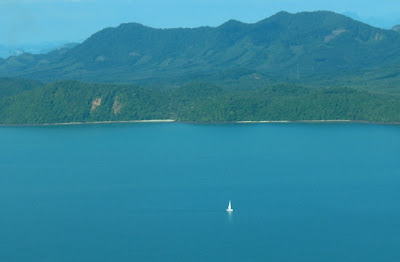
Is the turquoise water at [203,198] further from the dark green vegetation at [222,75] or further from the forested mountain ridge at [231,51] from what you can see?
the forested mountain ridge at [231,51]

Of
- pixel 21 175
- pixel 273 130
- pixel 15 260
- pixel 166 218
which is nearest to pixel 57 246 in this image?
pixel 15 260

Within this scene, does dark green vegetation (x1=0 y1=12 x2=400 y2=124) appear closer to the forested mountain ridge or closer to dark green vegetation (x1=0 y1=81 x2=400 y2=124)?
dark green vegetation (x1=0 y1=81 x2=400 y2=124)

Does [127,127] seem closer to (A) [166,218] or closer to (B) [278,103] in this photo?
(B) [278,103]

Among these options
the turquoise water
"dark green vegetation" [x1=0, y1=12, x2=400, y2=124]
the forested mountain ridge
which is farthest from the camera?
the forested mountain ridge

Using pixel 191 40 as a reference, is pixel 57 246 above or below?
below

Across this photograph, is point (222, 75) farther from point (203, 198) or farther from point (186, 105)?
point (203, 198)

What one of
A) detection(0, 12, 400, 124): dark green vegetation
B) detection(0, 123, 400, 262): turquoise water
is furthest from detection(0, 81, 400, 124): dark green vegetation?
detection(0, 123, 400, 262): turquoise water
